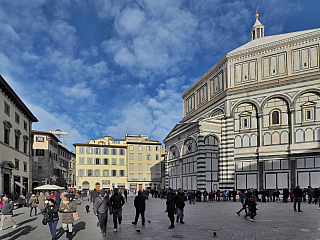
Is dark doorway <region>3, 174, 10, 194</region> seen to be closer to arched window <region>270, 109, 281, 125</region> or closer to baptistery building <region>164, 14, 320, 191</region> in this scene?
baptistery building <region>164, 14, 320, 191</region>

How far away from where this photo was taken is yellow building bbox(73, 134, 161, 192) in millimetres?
61781

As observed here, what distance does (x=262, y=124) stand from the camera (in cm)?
2873

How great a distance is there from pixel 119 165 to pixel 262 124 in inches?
1638

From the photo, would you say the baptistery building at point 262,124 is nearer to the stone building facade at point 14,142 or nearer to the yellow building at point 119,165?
the stone building facade at point 14,142

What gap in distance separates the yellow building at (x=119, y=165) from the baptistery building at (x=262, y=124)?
105ft

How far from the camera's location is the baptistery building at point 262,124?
26.6 metres

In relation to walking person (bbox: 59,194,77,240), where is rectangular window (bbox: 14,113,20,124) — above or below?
above

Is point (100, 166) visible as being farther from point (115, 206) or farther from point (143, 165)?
point (115, 206)

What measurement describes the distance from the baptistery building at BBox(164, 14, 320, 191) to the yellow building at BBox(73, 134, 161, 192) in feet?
105

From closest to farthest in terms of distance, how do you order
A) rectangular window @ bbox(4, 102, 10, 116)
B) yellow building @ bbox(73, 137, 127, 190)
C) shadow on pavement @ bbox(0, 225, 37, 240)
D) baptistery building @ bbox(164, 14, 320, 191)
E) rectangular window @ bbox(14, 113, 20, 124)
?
1. shadow on pavement @ bbox(0, 225, 37, 240)
2. baptistery building @ bbox(164, 14, 320, 191)
3. rectangular window @ bbox(4, 102, 10, 116)
4. rectangular window @ bbox(14, 113, 20, 124)
5. yellow building @ bbox(73, 137, 127, 190)

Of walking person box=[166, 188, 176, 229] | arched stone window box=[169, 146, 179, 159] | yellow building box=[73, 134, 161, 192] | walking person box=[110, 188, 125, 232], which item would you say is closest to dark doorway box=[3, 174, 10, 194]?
arched stone window box=[169, 146, 179, 159]

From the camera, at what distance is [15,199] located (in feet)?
106

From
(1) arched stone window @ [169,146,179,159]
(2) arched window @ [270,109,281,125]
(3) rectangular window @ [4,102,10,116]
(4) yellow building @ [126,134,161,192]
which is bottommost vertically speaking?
(4) yellow building @ [126,134,161,192]

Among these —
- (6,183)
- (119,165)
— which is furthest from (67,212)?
Answer: (119,165)
